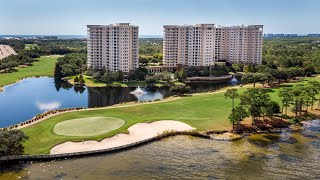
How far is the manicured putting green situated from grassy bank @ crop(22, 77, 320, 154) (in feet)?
4.10

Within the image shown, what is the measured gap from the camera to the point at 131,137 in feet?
185

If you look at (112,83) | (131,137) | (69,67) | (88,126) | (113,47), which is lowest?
(131,137)

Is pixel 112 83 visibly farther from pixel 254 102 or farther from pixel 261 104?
pixel 261 104

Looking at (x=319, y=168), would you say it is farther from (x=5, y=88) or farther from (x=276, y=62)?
(x=276, y=62)

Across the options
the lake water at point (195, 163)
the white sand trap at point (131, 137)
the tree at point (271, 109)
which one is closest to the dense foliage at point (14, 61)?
the white sand trap at point (131, 137)

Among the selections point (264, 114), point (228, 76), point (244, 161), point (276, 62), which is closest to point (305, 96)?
point (264, 114)

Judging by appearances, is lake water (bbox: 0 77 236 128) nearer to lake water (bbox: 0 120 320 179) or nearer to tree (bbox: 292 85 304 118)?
lake water (bbox: 0 120 320 179)

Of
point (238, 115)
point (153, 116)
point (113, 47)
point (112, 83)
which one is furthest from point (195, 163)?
point (113, 47)

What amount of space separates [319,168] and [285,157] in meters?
4.92

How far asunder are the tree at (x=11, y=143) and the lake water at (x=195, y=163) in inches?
102

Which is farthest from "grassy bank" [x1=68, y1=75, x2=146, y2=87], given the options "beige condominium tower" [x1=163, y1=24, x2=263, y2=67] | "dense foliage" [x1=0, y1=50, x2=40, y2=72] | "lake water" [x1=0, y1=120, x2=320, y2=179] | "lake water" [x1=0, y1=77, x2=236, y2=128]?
"lake water" [x1=0, y1=120, x2=320, y2=179]

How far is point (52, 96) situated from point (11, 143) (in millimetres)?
52457

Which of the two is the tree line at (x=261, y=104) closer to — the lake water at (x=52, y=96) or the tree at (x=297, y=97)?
the tree at (x=297, y=97)

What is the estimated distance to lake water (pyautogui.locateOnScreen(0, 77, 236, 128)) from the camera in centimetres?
7688
